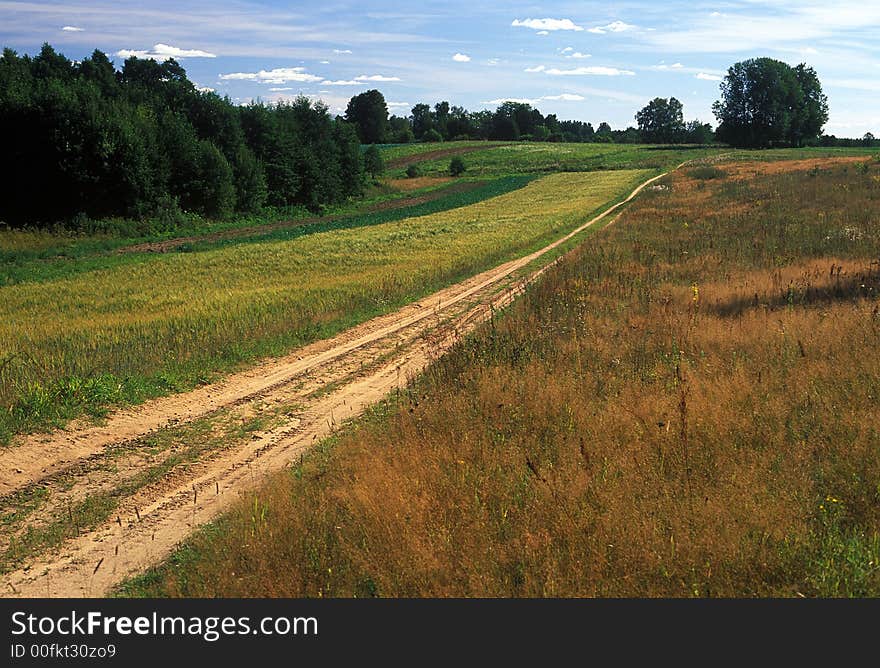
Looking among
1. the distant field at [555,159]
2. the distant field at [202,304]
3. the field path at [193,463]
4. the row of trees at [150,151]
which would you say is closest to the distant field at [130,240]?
the distant field at [202,304]

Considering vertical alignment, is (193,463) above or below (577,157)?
below

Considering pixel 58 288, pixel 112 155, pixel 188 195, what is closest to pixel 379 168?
pixel 188 195

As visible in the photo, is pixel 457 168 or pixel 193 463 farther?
pixel 457 168

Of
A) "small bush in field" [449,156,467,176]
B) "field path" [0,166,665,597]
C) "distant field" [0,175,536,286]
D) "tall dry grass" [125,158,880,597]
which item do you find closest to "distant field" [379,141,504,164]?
"small bush in field" [449,156,467,176]

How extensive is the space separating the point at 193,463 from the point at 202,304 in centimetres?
1031

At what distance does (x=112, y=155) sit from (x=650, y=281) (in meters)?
34.7

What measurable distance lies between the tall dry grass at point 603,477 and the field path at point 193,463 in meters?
0.60

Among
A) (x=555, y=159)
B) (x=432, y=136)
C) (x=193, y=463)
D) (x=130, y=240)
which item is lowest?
(x=193, y=463)

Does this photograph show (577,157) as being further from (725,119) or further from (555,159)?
(725,119)

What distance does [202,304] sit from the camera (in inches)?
715

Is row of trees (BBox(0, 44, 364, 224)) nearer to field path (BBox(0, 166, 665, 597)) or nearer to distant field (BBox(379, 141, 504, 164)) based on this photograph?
field path (BBox(0, 166, 665, 597))

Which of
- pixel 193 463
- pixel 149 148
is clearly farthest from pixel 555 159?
pixel 193 463

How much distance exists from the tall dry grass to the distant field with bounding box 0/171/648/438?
14.3 ft

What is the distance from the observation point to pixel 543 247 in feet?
91.6
